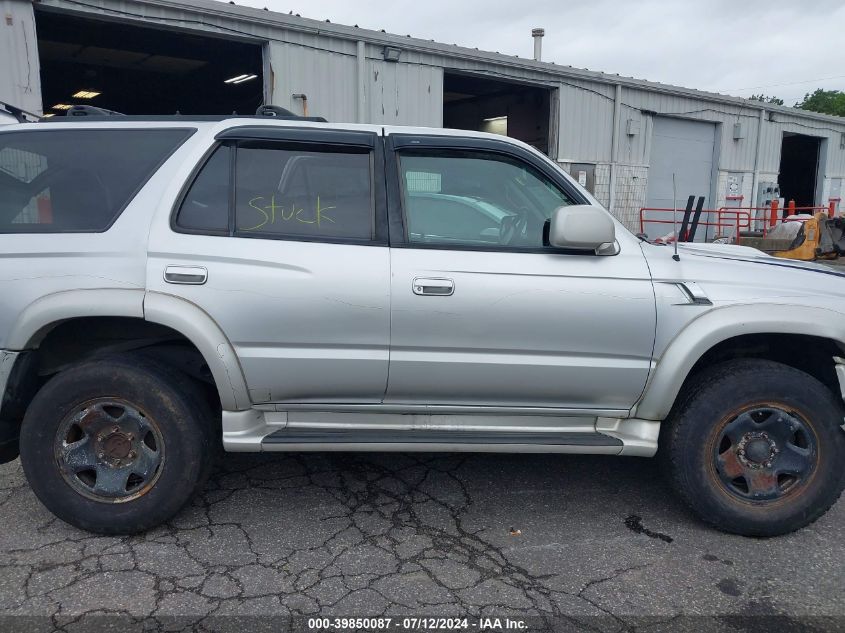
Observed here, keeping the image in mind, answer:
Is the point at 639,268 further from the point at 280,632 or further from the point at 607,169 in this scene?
the point at 607,169

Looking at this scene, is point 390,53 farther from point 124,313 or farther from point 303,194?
point 124,313

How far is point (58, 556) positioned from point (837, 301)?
3.79 m

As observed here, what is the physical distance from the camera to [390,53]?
11.8m

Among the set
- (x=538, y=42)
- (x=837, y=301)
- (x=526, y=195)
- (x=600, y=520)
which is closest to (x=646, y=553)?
(x=600, y=520)

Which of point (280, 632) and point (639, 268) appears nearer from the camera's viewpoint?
point (280, 632)

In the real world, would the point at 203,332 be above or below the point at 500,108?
below

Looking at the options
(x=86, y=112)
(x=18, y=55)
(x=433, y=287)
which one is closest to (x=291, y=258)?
(x=433, y=287)

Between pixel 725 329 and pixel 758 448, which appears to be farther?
pixel 758 448

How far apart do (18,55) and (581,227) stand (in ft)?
28.0

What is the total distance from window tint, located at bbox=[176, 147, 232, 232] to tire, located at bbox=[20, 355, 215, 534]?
0.70m

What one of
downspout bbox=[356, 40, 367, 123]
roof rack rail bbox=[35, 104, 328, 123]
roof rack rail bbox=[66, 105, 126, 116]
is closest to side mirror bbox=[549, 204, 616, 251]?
roof rack rail bbox=[35, 104, 328, 123]

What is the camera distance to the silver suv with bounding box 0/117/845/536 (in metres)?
3.04

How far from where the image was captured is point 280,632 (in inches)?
97.1

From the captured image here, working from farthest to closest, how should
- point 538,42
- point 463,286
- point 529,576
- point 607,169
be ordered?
point 538,42
point 607,169
point 463,286
point 529,576
